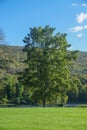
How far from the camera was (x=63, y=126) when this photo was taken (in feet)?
59.1

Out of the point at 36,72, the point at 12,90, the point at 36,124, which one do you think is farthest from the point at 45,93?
the point at 12,90

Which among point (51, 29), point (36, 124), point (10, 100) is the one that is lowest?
A: point (10, 100)

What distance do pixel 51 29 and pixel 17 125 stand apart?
2030 inches

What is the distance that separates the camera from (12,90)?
137m

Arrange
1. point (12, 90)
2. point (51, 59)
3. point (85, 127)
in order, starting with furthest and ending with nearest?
point (12, 90)
point (51, 59)
point (85, 127)

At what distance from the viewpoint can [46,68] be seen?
66.2 meters

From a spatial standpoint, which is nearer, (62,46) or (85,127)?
(85,127)

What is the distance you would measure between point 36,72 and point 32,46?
495 centimetres

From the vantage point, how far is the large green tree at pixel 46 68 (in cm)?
6662

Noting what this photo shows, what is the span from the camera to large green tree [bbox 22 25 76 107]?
66625 millimetres

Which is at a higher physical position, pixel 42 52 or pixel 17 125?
pixel 42 52

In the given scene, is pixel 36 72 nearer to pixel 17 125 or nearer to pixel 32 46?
pixel 32 46

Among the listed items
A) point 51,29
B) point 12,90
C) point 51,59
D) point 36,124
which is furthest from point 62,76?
point 12,90

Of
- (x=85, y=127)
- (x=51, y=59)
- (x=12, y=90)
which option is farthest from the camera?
(x=12, y=90)
